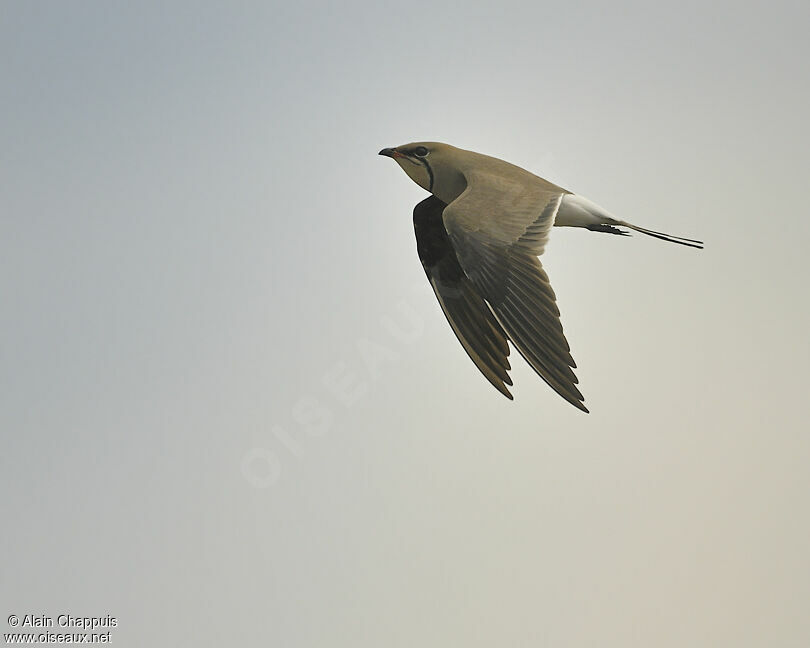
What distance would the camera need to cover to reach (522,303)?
207 inches

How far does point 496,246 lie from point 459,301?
3.91 ft

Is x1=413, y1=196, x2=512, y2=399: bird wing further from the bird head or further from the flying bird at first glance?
the bird head

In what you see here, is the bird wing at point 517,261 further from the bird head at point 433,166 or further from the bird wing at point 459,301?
the bird wing at point 459,301

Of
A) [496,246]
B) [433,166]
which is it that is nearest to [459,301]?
[433,166]

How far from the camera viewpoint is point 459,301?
6.54 metres

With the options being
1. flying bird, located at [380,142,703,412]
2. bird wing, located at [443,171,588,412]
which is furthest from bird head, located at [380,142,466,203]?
bird wing, located at [443,171,588,412]

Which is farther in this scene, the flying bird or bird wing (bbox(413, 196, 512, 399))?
bird wing (bbox(413, 196, 512, 399))

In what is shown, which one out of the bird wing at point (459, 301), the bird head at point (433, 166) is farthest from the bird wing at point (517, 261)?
the bird wing at point (459, 301)

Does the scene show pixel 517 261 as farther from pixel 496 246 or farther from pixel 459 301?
pixel 459 301

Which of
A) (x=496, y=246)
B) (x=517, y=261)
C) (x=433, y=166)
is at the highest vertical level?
(x=433, y=166)

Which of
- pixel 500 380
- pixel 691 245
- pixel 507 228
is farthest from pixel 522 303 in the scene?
pixel 691 245

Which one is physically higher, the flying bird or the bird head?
the bird head

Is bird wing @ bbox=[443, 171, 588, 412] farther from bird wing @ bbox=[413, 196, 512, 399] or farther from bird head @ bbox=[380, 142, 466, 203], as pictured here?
bird wing @ bbox=[413, 196, 512, 399]

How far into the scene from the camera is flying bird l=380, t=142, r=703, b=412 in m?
5.16
